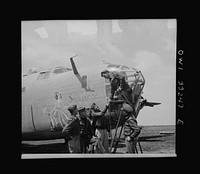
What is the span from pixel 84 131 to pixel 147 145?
81 cm

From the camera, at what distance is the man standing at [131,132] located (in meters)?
5.33

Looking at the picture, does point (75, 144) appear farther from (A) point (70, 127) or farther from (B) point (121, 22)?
(B) point (121, 22)

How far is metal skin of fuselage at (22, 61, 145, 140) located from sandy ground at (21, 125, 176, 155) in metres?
0.09

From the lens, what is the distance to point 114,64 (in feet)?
17.5

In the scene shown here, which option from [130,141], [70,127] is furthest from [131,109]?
[70,127]

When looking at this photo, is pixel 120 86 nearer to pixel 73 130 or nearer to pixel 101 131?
pixel 101 131

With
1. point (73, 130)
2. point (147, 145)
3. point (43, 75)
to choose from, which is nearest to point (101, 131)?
point (73, 130)

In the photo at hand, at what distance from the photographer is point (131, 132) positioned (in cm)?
534

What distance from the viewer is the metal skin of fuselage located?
5324 mm

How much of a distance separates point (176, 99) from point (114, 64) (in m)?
0.89

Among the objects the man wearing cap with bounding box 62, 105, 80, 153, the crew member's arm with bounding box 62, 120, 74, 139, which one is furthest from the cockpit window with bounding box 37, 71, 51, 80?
the crew member's arm with bounding box 62, 120, 74, 139

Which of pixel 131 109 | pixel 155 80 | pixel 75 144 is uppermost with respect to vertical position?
pixel 155 80

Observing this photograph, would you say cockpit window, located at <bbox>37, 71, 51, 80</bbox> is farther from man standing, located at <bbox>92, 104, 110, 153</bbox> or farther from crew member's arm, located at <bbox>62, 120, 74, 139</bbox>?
man standing, located at <bbox>92, 104, 110, 153</bbox>

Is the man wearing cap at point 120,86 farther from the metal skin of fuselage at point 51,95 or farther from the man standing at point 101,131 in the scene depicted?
the man standing at point 101,131
